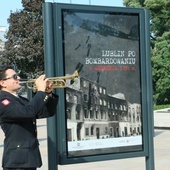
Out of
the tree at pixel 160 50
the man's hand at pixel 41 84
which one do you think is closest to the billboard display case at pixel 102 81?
the man's hand at pixel 41 84

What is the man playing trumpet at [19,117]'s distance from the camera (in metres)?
3.71

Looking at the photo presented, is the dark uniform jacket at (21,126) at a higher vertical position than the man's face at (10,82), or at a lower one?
lower

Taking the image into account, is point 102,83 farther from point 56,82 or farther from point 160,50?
point 160,50

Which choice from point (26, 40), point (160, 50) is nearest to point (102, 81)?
point (160, 50)

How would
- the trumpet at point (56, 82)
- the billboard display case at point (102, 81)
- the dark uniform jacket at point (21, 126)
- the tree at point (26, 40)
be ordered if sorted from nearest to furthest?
the dark uniform jacket at point (21, 126)
the trumpet at point (56, 82)
the billboard display case at point (102, 81)
the tree at point (26, 40)

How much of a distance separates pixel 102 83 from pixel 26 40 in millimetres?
41568

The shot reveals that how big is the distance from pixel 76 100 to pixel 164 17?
2579 centimetres

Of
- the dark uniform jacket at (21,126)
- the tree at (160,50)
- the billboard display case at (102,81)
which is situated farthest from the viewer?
the tree at (160,50)

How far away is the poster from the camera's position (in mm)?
4793

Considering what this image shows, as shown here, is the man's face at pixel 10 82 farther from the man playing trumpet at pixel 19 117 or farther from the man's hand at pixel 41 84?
the man's hand at pixel 41 84

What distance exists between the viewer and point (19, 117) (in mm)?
3701

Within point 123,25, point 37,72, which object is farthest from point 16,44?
point 123,25

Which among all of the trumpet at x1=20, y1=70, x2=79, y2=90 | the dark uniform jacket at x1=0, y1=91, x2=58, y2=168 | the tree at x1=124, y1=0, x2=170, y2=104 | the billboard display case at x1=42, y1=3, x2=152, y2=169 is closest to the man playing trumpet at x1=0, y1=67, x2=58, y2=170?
the dark uniform jacket at x1=0, y1=91, x2=58, y2=168

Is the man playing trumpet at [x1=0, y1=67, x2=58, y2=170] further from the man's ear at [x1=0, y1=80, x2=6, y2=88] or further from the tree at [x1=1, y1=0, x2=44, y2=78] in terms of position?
the tree at [x1=1, y1=0, x2=44, y2=78]
